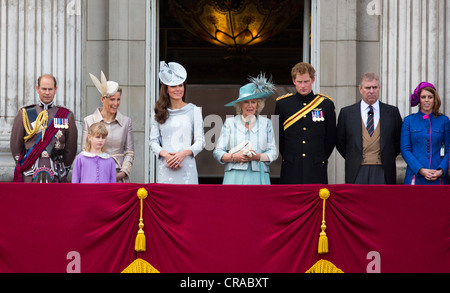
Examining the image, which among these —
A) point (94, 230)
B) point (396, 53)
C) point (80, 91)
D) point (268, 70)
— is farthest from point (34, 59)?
point (268, 70)

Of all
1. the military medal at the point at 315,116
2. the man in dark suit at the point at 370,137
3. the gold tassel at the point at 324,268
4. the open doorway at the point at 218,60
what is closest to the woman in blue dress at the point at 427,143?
the man in dark suit at the point at 370,137

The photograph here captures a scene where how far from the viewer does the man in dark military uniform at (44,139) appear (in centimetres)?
845

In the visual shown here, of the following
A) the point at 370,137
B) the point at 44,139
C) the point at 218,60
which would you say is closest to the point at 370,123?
the point at 370,137

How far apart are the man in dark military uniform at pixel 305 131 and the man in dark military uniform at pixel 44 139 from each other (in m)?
2.34

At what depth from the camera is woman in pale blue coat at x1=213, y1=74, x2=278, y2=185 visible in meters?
8.02

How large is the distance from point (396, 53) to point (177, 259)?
4903 millimetres

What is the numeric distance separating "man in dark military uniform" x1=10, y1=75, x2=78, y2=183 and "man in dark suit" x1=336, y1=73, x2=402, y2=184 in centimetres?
300

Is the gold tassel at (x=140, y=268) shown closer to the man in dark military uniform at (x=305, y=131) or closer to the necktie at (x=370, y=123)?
the man in dark military uniform at (x=305, y=131)

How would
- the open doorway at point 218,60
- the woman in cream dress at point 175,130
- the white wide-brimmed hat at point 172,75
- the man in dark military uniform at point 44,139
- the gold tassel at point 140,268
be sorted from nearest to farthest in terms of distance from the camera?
the gold tassel at point 140,268 < the woman in cream dress at point 175,130 < the white wide-brimmed hat at point 172,75 < the man in dark military uniform at point 44,139 < the open doorway at point 218,60

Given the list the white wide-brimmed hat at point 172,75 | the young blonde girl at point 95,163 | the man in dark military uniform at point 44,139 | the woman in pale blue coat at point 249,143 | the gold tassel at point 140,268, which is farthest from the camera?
the man in dark military uniform at point 44,139

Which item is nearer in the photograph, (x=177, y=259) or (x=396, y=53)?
(x=177, y=259)
